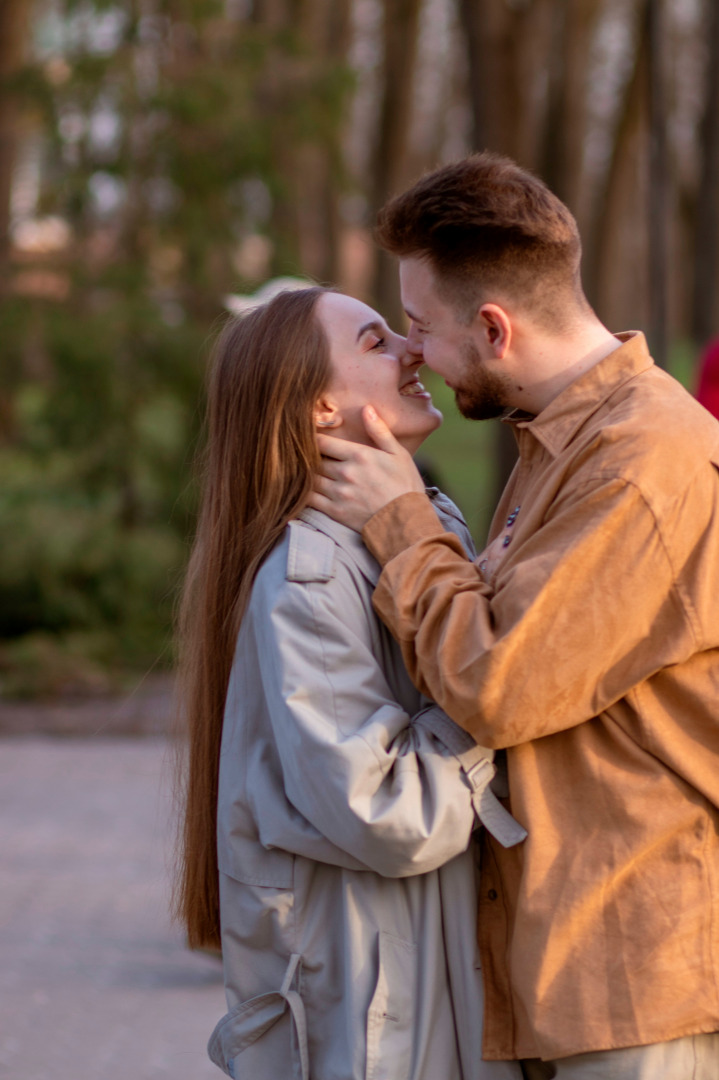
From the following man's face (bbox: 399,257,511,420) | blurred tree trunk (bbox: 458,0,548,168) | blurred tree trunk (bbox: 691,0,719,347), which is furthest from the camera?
blurred tree trunk (bbox: 691,0,719,347)

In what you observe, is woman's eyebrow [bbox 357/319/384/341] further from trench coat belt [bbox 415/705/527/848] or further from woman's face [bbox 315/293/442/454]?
trench coat belt [bbox 415/705/527/848]

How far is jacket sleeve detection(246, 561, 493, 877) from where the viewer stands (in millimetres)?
2100

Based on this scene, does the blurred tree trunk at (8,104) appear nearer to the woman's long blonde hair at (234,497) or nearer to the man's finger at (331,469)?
the woman's long blonde hair at (234,497)

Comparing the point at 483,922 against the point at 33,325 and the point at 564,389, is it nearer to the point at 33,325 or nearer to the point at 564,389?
the point at 564,389

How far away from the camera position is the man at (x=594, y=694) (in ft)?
6.61

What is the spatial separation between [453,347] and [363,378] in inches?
8.4

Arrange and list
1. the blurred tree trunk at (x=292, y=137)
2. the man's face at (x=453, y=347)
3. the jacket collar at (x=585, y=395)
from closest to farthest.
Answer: the jacket collar at (x=585, y=395) < the man's face at (x=453, y=347) < the blurred tree trunk at (x=292, y=137)

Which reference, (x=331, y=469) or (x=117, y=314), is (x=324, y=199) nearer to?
(x=117, y=314)

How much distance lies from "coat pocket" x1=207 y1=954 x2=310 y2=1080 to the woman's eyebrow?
1.16 meters

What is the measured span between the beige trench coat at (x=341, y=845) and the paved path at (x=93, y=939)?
1.57 meters

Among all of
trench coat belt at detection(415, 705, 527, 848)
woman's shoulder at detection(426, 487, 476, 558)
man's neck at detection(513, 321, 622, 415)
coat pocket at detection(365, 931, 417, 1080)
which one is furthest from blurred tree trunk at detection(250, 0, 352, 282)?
coat pocket at detection(365, 931, 417, 1080)

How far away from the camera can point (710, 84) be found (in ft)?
71.5

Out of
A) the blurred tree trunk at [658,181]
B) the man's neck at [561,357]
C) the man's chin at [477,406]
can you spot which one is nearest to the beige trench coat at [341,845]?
the man's chin at [477,406]

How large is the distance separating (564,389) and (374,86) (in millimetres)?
24226
